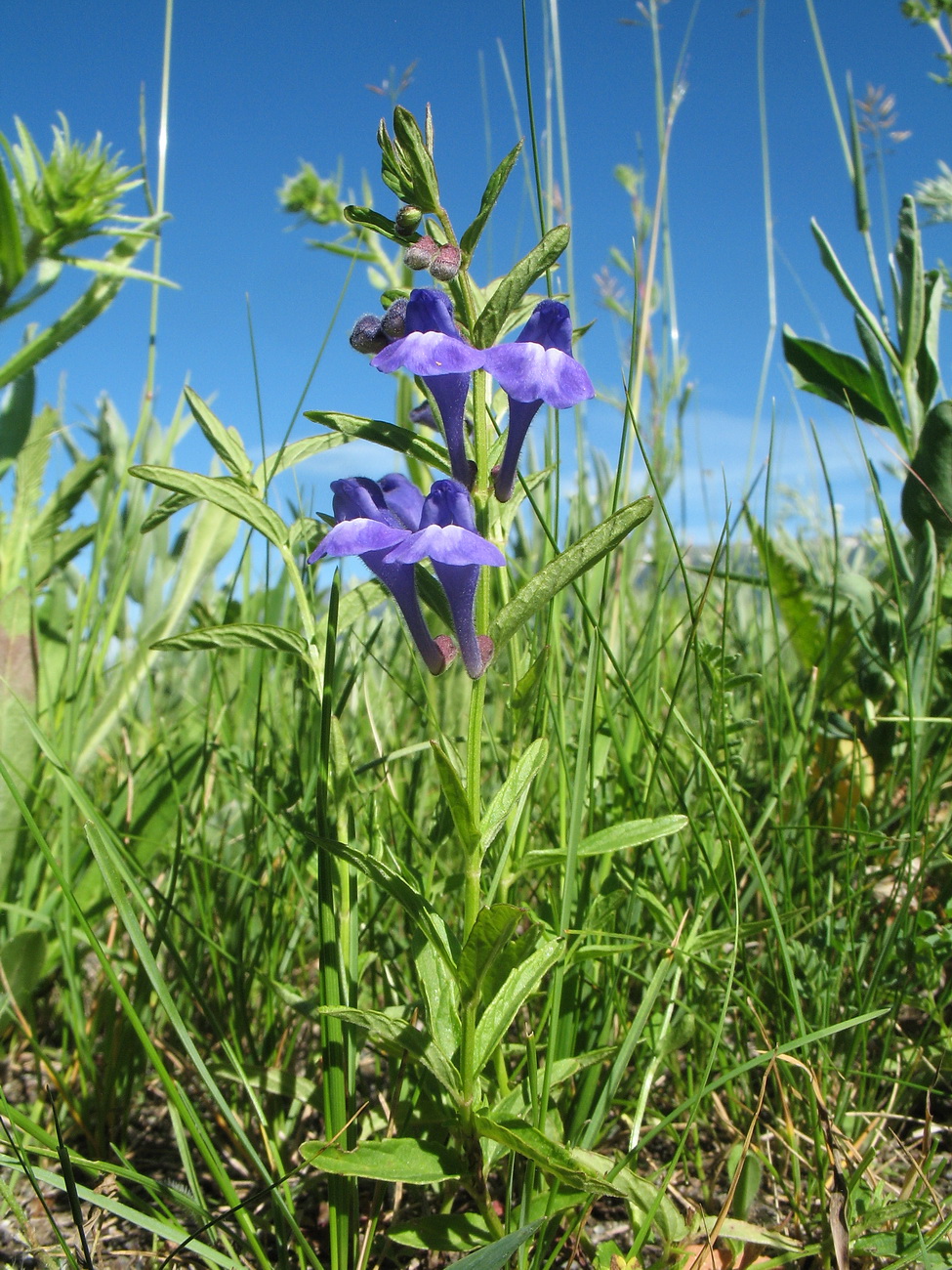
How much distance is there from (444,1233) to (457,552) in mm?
684

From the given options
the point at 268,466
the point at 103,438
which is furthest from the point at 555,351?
the point at 103,438

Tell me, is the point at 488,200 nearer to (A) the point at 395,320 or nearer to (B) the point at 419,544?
(A) the point at 395,320

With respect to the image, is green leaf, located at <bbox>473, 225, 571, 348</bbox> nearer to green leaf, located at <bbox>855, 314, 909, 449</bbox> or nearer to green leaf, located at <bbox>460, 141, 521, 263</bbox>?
green leaf, located at <bbox>460, 141, 521, 263</bbox>

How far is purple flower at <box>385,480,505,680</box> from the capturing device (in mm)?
742

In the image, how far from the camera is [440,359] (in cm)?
74

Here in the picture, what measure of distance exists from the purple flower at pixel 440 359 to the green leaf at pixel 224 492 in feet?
0.86

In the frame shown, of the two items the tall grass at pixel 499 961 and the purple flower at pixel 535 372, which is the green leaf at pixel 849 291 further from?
the purple flower at pixel 535 372

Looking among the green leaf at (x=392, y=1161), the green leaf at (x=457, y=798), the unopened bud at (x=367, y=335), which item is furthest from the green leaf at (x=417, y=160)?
the green leaf at (x=392, y=1161)

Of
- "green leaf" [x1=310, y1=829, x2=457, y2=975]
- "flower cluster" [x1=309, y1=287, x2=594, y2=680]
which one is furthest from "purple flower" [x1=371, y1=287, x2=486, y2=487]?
"green leaf" [x1=310, y1=829, x2=457, y2=975]

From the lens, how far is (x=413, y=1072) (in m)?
1.01

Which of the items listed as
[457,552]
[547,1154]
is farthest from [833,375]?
[547,1154]

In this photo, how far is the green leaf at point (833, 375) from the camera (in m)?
1.59

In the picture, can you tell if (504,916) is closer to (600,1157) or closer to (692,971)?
(600,1157)

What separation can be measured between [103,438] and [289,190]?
1144mm
